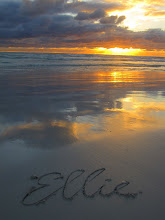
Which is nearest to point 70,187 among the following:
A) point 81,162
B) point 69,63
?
point 81,162

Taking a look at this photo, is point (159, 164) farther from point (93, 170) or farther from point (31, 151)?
point (31, 151)

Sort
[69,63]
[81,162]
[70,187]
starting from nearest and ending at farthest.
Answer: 1. [70,187]
2. [81,162]
3. [69,63]

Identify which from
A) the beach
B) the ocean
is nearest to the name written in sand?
the beach

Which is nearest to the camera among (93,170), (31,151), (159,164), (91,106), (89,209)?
(89,209)

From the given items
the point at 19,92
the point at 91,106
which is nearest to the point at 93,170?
the point at 91,106

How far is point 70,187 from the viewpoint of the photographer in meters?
3.02

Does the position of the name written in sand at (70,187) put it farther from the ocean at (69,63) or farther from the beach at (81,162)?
the ocean at (69,63)

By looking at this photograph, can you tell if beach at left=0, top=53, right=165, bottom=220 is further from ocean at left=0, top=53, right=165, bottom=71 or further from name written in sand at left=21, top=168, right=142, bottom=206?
ocean at left=0, top=53, right=165, bottom=71

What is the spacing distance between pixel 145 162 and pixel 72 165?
1210 millimetres

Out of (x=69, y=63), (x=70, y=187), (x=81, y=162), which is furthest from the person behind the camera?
(x=69, y=63)

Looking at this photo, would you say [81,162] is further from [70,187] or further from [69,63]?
[69,63]

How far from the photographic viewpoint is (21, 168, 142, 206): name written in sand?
9.18 feet

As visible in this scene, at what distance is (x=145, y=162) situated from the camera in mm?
3727

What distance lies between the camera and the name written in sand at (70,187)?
2.80 m
